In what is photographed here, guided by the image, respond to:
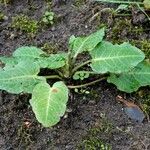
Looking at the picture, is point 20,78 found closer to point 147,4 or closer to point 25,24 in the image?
point 25,24

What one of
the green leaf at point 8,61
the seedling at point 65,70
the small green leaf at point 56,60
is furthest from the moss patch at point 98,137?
the green leaf at point 8,61

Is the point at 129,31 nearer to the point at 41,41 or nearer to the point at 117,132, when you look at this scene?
the point at 41,41

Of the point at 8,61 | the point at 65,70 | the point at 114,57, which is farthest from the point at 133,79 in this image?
the point at 8,61

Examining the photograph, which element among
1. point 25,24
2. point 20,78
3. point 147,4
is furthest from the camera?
point 25,24

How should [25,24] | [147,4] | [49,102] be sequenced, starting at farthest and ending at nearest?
[25,24] → [147,4] → [49,102]

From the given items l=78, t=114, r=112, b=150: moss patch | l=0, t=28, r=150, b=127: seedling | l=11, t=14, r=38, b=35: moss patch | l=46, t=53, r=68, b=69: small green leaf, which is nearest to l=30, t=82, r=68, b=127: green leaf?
l=0, t=28, r=150, b=127: seedling

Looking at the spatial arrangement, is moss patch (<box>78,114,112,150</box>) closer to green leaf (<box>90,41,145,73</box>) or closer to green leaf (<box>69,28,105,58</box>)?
Result: green leaf (<box>90,41,145,73</box>)
